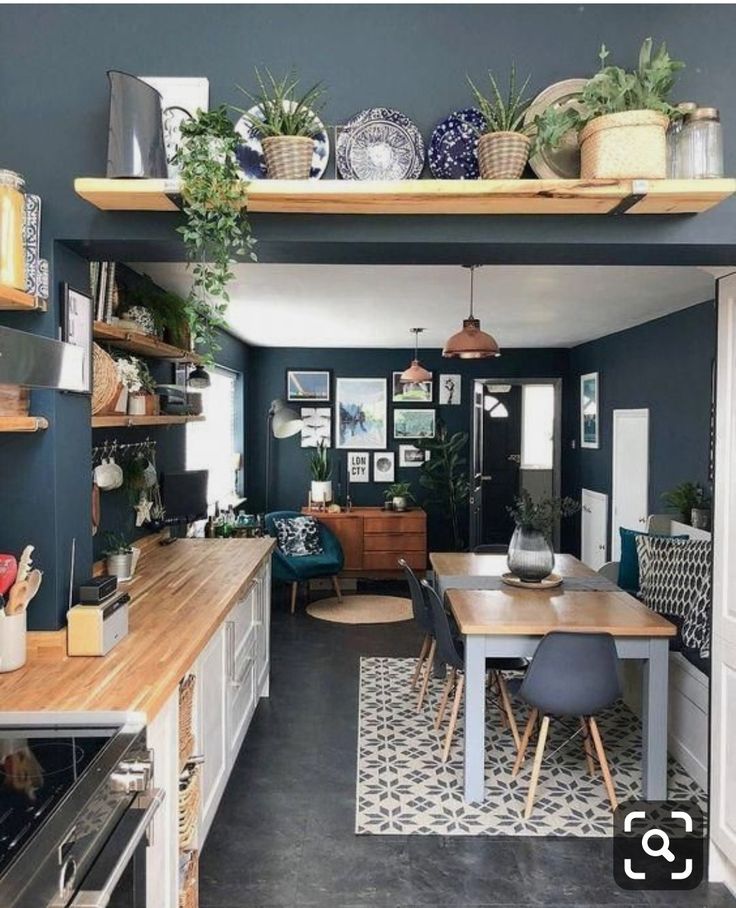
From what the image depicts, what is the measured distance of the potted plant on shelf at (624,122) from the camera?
67.3 inches

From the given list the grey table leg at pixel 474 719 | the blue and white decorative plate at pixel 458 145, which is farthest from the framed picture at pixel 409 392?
the blue and white decorative plate at pixel 458 145

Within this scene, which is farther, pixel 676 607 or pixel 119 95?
pixel 676 607

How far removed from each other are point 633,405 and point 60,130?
17.5 ft

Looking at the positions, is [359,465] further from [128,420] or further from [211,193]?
[211,193]

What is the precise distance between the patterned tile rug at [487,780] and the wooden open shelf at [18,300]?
226 centimetres

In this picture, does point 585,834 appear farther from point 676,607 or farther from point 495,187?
point 495,187

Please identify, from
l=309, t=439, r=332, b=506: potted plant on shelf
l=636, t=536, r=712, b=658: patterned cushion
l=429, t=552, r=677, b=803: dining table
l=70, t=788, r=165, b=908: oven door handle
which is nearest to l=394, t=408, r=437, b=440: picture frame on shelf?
l=309, t=439, r=332, b=506: potted plant on shelf

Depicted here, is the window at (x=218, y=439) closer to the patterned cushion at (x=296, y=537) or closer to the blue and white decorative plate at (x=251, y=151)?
the patterned cushion at (x=296, y=537)

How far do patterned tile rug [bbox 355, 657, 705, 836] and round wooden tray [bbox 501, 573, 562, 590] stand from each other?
2.57ft

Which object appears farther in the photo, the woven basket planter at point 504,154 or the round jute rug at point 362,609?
the round jute rug at point 362,609

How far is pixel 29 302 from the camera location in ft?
6.09

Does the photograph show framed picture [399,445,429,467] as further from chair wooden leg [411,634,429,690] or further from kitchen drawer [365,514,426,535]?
chair wooden leg [411,634,429,690]

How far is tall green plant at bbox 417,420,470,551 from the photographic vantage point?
7.64 m

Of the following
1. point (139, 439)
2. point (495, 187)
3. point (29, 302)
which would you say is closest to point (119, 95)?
point (29, 302)
